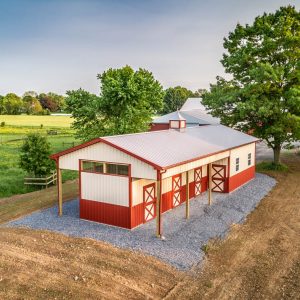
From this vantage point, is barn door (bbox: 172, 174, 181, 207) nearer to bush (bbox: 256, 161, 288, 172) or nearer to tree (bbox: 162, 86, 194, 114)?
bush (bbox: 256, 161, 288, 172)

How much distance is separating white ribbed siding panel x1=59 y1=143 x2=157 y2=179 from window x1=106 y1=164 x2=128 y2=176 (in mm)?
327

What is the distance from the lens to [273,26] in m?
30.6

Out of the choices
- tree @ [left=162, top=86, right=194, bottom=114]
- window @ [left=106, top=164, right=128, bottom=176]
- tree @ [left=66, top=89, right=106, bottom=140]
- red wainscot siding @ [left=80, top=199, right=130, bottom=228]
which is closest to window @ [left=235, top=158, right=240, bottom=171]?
window @ [left=106, top=164, right=128, bottom=176]

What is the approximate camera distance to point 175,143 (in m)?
20.5

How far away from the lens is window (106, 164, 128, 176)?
16.9 metres

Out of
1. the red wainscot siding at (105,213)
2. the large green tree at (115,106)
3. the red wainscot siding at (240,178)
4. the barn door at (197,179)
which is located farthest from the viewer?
the large green tree at (115,106)

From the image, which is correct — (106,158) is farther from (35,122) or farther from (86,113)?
(35,122)

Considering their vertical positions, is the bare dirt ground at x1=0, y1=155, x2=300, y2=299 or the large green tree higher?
the large green tree

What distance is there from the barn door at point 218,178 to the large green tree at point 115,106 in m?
9.87

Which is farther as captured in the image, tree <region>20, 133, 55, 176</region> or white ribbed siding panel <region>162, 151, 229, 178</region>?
tree <region>20, 133, 55, 176</region>

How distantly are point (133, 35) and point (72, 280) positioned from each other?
28.5 meters

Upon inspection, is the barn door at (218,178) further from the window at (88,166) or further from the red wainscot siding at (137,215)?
the window at (88,166)

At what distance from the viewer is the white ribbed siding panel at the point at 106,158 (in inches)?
632

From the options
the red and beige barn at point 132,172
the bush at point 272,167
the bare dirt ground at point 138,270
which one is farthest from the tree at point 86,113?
the bare dirt ground at point 138,270
